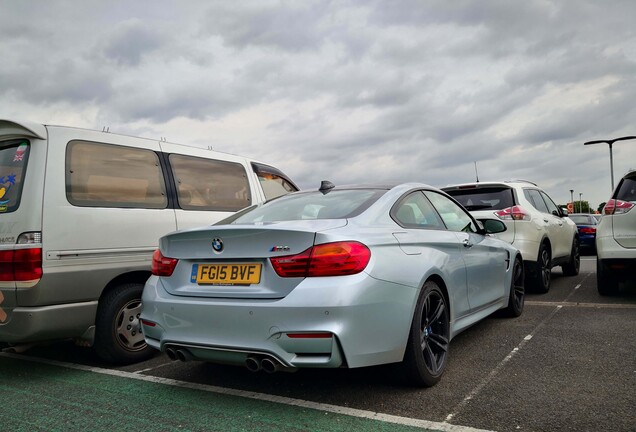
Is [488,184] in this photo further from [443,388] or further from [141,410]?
[141,410]

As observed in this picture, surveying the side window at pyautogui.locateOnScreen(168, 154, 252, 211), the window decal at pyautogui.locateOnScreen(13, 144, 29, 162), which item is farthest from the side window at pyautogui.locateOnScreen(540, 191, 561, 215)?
the window decal at pyautogui.locateOnScreen(13, 144, 29, 162)

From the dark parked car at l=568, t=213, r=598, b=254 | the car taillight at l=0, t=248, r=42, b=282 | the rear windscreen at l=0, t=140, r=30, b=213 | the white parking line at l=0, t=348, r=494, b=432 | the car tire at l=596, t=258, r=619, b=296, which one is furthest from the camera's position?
the dark parked car at l=568, t=213, r=598, b=254

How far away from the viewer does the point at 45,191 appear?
3910mm

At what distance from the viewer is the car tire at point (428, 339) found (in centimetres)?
333

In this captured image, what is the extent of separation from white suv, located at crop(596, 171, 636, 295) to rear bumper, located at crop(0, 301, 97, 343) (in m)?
5.81

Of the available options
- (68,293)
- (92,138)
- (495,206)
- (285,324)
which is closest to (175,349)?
(285,324)

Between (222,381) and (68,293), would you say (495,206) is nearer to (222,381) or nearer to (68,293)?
(222,381)

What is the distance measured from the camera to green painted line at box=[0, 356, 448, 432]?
296cm

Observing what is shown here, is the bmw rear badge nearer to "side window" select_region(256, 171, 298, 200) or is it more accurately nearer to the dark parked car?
"side window" select_region(256, 171, 298, 200)

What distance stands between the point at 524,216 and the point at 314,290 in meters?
4.99

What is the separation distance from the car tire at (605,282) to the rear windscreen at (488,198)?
134 centimetres

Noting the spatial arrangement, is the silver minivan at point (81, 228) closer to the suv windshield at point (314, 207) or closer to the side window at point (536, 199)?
the suv windshield at point (314, 207)

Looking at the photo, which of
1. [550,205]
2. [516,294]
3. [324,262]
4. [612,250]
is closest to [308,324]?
[324,262]

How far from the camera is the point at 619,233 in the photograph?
6.23 meters
